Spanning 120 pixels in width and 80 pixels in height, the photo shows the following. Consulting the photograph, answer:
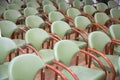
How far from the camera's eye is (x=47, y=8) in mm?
5430

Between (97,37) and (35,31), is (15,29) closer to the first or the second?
(35,31)

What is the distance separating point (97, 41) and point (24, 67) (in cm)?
133

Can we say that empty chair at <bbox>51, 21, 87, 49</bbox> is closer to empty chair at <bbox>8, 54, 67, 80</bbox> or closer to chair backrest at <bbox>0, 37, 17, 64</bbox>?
chair backrest at <bbox>0, 37, 17, 64</bbox>

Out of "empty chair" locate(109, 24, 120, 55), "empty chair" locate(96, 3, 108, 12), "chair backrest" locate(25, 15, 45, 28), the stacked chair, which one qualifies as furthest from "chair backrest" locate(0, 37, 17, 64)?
"empty chair" locate(96, 3, 108, 12)

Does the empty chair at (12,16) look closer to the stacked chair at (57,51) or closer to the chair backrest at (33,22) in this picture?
the stacked chair at (57,51)

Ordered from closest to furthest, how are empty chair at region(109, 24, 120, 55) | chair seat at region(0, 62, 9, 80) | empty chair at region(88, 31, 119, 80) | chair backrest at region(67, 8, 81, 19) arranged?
1. chair seat at region(0, 62, 9, 80)
2. empty chair at region(88, 31, 119, 80)
3. empty chair at region(109, 24, 120, 55)
4. chair backrest at region(67, 8, 81, 19)

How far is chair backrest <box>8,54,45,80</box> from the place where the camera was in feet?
6.82

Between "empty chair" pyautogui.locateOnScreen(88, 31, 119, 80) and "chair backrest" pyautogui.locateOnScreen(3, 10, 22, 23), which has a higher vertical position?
"chair backrest" pyautogui.locateOnScreen(3, 10, 22, 23)

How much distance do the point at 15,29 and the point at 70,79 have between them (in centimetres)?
167

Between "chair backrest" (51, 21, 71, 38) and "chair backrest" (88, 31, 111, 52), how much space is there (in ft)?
2.52

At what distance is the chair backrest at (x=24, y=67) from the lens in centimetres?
208

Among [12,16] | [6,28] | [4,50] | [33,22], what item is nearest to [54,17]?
[33,22]

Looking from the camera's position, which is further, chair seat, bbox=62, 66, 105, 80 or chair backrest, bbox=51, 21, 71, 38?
chair backrest, bbox=51, 21, 71, 38

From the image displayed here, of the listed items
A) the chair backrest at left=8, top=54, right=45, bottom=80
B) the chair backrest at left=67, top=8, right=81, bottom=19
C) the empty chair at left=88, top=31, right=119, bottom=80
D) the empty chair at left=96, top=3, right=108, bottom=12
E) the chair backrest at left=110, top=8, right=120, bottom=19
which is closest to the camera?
the chair backrest at left=8, top=54, right=45, bottom=80
